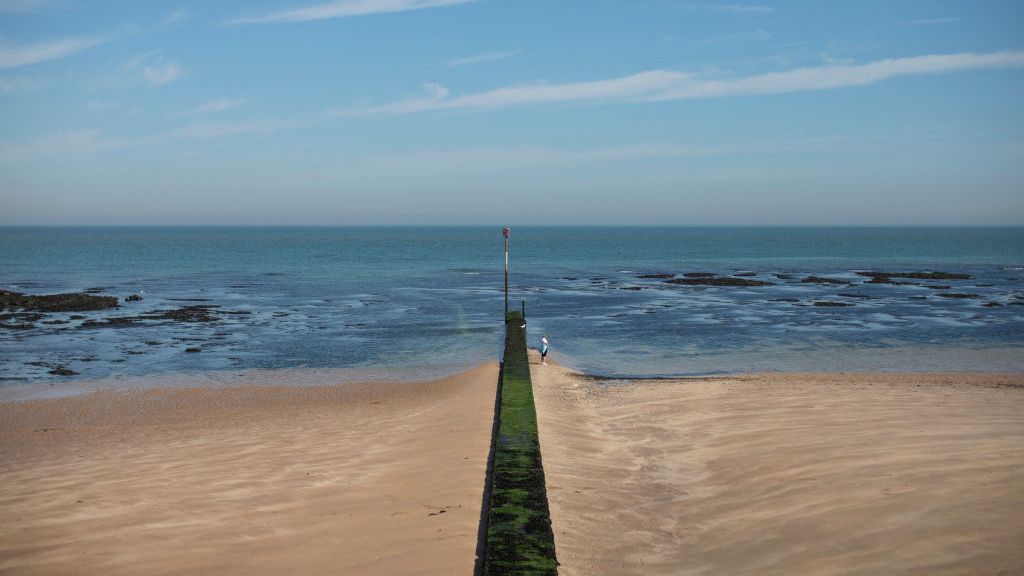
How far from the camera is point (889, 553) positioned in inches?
286

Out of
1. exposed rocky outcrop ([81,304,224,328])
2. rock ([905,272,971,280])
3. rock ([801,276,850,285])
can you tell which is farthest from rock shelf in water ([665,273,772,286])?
exposed rocky outcrop ([81,304,224,328])

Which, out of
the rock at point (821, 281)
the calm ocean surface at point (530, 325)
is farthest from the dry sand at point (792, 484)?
the rock at point (821, 281)

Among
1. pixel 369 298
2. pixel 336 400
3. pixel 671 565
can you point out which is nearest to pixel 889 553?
pixel 671 565

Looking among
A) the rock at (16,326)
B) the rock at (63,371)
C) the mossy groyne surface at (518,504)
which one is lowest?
the rock at (63,371)

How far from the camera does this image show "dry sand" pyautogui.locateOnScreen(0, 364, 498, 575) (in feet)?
27.7

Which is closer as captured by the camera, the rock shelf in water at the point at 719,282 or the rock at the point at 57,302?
the rock at the point at 57,302

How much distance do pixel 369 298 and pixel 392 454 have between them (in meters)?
35.9

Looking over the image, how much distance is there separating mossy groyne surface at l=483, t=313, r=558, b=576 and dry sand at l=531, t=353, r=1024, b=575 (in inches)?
10.8

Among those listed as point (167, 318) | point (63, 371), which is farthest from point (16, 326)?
point (63, 371)

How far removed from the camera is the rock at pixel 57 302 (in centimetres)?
3988

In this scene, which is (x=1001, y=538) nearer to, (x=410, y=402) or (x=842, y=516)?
(x=842, y=516)

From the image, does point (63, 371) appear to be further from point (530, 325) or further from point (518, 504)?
point (518, 504)

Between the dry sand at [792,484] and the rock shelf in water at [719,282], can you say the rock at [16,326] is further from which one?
the rock shelf in water at [719,282]

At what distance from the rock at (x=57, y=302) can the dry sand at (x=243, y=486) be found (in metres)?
23.9
